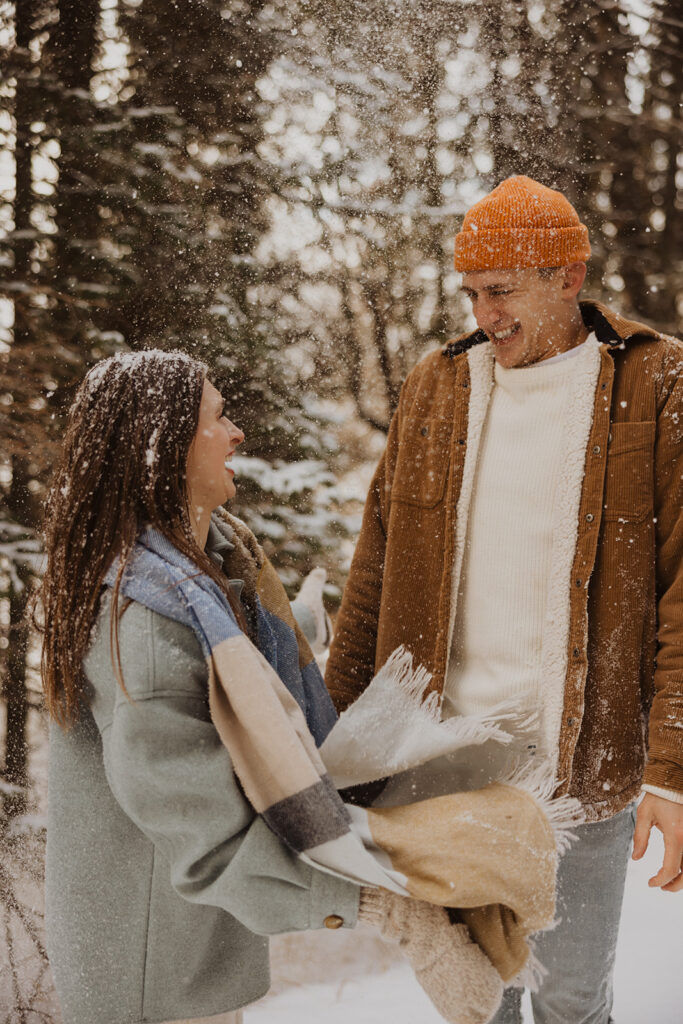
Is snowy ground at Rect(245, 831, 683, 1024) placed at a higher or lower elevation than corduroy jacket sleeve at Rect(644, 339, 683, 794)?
lower

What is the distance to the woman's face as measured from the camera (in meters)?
Answer: 1.15

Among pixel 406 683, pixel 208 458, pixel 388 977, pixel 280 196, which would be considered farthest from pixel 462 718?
pixel 280 196

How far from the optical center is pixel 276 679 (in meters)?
1.04

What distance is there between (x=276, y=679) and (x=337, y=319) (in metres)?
2.20

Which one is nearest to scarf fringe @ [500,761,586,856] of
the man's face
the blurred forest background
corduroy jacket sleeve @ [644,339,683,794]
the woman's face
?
corduroy jacket sleeve @ [644,339,683,794]

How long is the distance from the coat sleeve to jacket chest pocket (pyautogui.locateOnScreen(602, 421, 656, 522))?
2.66ft

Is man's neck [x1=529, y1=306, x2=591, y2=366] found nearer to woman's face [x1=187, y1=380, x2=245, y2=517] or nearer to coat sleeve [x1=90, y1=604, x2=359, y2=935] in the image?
woman's face [x1=187, y1=380, x2=245, y2=517]

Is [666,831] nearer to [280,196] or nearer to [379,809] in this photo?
[379,809]

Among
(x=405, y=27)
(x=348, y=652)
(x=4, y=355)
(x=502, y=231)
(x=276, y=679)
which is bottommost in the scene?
(x=348, y=652)

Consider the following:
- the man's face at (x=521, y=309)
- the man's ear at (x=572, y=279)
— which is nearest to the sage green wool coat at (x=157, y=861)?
the man's face at (x=521, y=309)

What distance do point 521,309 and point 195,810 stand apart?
1.03m

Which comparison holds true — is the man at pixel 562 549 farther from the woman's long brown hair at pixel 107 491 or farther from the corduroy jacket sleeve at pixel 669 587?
the woman's long brown hair at pixel 107 491

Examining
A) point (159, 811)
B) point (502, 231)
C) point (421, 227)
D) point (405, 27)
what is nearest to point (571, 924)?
point (159, 811)

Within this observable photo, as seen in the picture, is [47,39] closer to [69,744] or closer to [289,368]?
[289,368]
